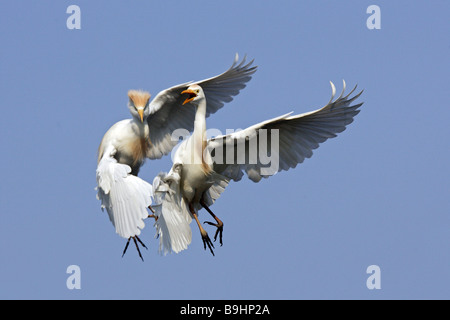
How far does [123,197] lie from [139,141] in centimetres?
164

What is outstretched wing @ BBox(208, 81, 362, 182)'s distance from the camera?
14094mm

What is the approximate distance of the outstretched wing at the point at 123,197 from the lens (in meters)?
13.9

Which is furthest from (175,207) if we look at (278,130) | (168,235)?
(278,130)

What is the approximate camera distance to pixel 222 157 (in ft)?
47.1

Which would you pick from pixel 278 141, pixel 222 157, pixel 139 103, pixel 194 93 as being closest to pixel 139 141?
pixel 139 103

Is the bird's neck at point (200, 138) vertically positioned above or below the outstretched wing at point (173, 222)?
above

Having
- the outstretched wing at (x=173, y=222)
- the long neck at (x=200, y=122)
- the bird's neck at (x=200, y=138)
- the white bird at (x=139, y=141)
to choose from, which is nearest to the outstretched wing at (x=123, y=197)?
the white bird at (x=139, y=141)

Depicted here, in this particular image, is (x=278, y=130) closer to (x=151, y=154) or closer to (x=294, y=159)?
(x=294, y=159)

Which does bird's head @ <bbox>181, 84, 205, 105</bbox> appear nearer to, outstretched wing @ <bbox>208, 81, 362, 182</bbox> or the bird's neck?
the bird's neck

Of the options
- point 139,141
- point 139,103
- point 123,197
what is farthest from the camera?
point 139,141

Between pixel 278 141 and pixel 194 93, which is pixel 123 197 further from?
pixel 278 141

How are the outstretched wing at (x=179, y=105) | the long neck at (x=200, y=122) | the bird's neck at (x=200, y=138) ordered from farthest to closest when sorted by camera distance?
the outstretched wing at (x=179, y=105)
the long neck at (x=200, y=122)
the bird's neck at (x=200, y=138)

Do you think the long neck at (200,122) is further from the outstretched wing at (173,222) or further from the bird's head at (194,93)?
the outstretched wing at (173,222)

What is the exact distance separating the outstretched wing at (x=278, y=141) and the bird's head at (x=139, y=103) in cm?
160
